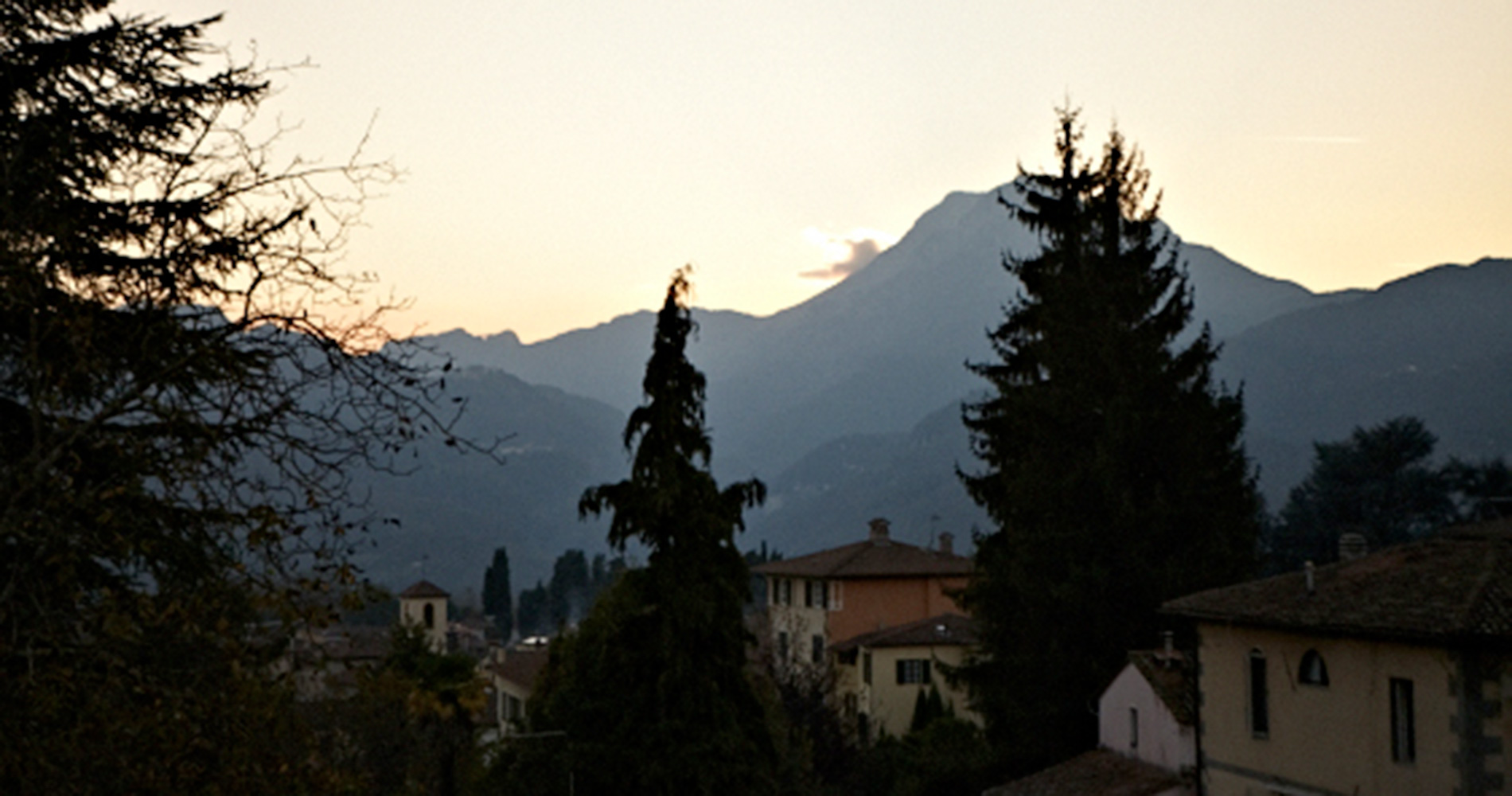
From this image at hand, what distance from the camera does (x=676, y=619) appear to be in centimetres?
2903

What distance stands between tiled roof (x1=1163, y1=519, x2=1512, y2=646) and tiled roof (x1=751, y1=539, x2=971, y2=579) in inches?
1605

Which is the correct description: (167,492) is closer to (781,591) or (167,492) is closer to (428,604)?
(781,591)

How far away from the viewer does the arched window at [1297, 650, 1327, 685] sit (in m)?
23.7

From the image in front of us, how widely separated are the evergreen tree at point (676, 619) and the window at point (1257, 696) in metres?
9.86

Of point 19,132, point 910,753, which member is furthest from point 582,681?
point 19,132

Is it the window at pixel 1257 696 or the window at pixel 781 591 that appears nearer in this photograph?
the window at pixel 1257 696

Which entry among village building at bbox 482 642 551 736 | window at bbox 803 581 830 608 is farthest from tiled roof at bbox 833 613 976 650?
→ village building at bbox 482 642 551 736

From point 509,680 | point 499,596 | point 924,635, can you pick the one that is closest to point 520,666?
point 509,680

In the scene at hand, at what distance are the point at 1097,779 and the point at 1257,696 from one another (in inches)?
227

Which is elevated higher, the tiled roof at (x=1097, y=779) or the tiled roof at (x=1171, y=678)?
the tiled roof at (x=1171, y=678)

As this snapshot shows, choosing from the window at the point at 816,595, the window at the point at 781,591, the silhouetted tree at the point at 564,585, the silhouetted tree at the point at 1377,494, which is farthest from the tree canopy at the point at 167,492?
the silhouetted tree at the point at 564,585

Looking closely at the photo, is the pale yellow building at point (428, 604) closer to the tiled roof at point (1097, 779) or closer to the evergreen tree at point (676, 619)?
the evergreen tree at point (676, 619)

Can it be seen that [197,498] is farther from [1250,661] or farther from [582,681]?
[582,681]

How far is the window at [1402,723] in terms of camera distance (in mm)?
21609
